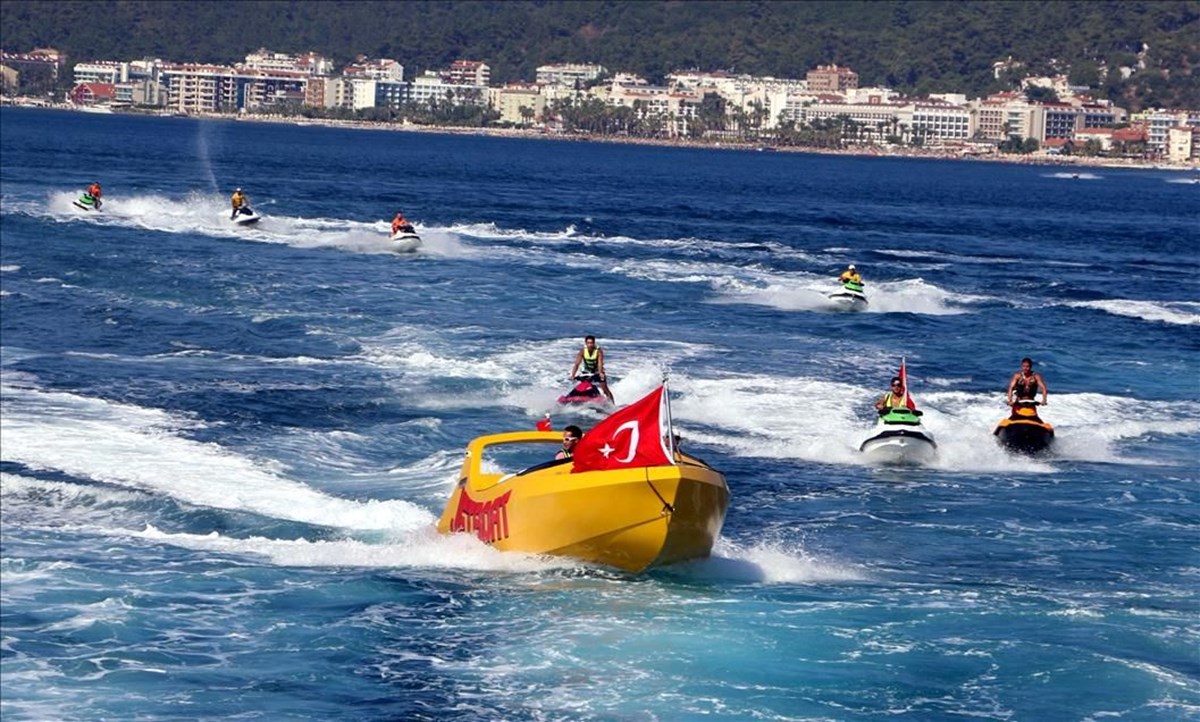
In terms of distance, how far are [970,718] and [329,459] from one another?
44.8 feet

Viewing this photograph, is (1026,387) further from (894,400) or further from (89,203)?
(89,203)

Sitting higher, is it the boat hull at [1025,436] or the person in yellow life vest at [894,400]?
the person in yellow life vest at [894,400]

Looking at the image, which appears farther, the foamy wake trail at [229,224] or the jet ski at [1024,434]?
the foamy wake trail at [229,224]

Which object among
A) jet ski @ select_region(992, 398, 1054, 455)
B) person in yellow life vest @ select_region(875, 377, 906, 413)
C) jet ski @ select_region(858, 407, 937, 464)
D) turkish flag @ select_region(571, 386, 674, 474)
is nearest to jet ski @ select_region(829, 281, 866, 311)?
jet ski @ select_region(992, 398, 1054, 455)

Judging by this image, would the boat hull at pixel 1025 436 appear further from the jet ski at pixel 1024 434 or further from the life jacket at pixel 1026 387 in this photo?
the life jacket at pixel 1026 387

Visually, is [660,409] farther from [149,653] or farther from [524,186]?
[524,186]

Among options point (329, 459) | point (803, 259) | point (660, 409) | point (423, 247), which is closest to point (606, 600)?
point (660, 409)

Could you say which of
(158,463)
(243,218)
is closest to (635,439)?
(158,463)

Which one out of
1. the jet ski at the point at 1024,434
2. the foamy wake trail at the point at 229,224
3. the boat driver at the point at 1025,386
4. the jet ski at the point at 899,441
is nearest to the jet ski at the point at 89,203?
the foamy wake trail at the point at 229,224

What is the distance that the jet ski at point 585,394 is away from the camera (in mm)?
35000

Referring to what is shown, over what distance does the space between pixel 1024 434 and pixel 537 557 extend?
12.8 m

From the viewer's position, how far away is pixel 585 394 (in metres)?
35.2

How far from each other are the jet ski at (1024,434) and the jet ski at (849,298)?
22.0 meters

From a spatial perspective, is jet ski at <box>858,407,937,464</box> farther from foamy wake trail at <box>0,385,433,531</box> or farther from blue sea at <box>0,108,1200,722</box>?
foamy wake trail at <box>0,385,433,531</box>
